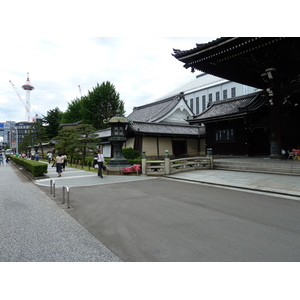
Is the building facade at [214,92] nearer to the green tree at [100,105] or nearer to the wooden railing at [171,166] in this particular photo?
the green tree at [100,105]

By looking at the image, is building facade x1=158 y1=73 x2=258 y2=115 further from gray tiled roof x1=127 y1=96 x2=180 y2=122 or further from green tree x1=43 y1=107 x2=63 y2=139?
green tree x1=43 y1=107 x2=63 y2=139

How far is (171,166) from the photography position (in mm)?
13820

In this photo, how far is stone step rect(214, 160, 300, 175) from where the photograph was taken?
10.8m

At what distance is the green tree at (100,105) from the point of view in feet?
133

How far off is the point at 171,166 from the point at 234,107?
1058 centimetres

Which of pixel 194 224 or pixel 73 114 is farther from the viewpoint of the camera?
pixel 73 114

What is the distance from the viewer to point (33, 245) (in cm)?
407

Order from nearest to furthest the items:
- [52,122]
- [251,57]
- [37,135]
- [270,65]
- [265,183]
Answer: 1. [265,183]
2. [251,57]
3. [270,65]
4. [37,135]
5. [52,122]

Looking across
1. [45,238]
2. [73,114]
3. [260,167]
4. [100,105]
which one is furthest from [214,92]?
[45,238]

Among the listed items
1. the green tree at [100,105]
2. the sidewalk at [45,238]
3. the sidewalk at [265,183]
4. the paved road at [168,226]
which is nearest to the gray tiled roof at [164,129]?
the sidewalk at [265,183]

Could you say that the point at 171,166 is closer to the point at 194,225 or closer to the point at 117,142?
the point at 117,142

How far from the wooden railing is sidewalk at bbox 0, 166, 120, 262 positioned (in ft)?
25.2

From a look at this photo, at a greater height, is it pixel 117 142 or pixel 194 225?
pixel 117 142

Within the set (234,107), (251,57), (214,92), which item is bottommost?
(234,107)
